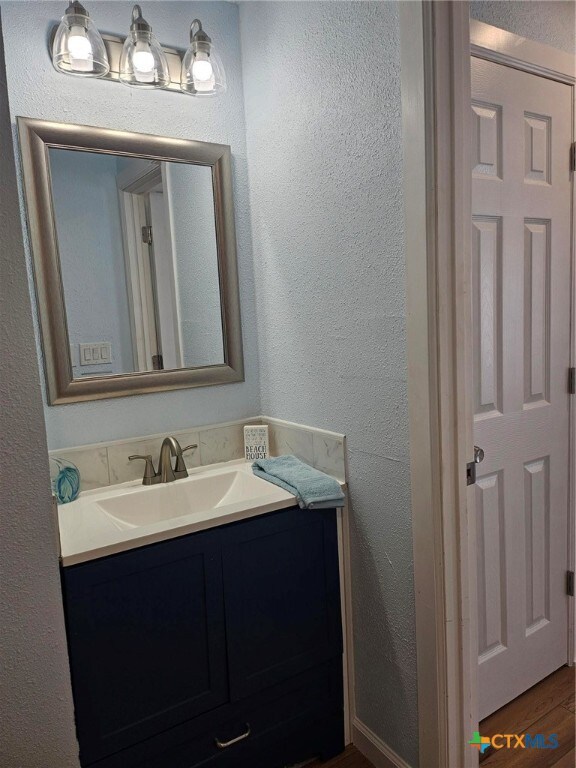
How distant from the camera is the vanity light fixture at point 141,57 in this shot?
167 cm

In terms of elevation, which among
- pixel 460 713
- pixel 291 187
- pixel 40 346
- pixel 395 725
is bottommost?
pixel 395 725

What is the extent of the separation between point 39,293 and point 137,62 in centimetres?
76

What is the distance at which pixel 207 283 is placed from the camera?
6.50ft

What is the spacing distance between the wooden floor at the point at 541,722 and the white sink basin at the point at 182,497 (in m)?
1.07

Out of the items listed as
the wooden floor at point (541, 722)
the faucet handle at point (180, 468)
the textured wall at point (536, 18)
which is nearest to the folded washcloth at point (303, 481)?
the faucet handle at point (180, 468)

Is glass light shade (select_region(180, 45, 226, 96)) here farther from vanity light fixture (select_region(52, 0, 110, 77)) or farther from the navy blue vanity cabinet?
the navy blue vanity cabinet

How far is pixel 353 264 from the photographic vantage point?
1571mm

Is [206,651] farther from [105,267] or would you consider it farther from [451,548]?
[105,267]

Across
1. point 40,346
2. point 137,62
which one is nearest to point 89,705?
point 40,346

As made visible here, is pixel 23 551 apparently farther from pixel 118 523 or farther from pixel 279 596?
pixel 279 596

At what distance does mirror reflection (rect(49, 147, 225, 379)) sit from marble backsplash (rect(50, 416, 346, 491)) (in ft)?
0.80

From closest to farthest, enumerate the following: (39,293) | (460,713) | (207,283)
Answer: (460,713) < (39,293) < (207,283)

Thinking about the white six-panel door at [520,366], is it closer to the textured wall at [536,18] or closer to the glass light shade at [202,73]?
the textured wall at [536,18]

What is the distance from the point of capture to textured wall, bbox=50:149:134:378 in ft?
5.55
